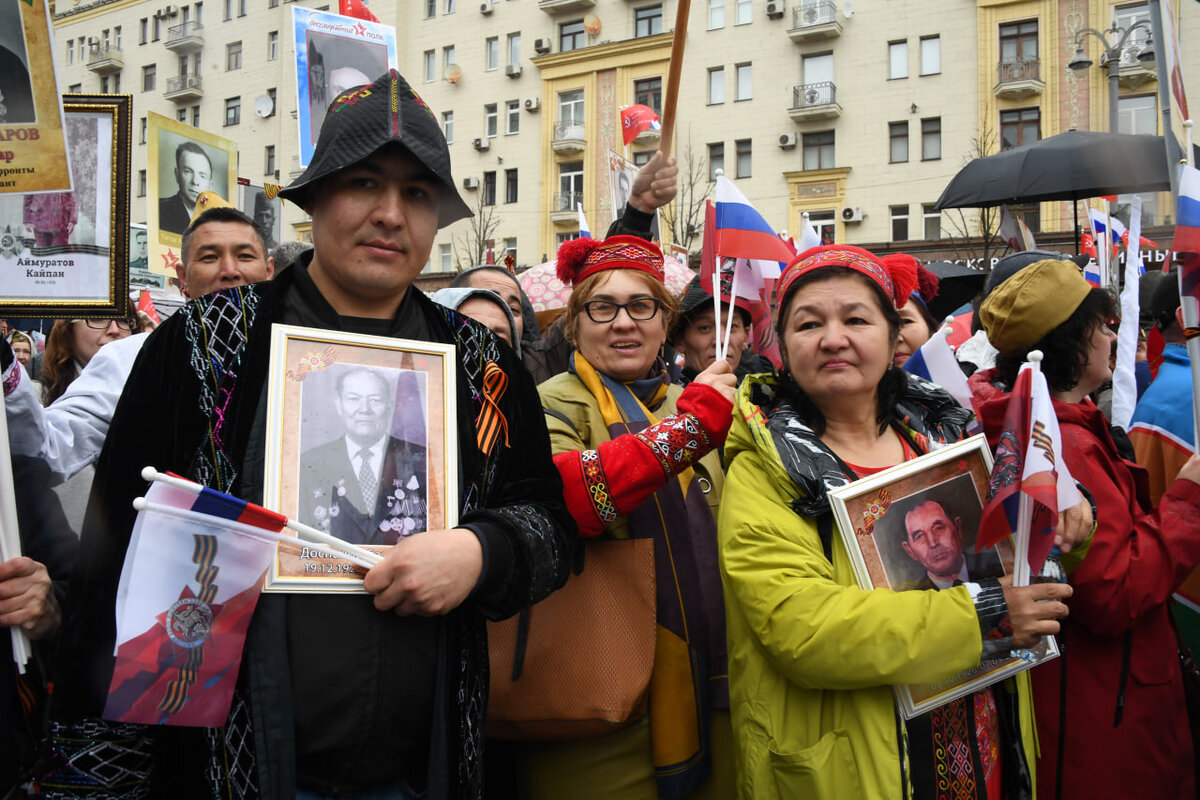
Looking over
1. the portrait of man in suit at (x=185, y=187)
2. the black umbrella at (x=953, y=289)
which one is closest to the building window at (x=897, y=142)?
the black umbrella at (x=953, y=289)

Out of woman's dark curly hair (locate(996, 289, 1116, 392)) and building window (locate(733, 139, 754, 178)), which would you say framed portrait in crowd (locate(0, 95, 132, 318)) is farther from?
building window (locate(733, 139, 754, 178))

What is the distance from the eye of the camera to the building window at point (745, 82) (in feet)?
102

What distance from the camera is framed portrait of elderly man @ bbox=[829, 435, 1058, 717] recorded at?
2102 mm

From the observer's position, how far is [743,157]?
31.2 metres

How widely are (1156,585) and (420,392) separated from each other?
2054 mm

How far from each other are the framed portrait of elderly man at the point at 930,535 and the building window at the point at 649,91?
106 ft

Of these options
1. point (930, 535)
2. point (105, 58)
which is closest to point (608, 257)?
point (930, 535)

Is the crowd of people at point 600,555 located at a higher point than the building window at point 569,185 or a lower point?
lower

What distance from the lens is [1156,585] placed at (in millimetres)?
2479

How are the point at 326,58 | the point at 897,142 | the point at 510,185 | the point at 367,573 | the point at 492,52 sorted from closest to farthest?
1. the point at 367,573
2. the point at 326,58
3. the point at 897,142
4. the point at 510,185
5. the point at 492,52

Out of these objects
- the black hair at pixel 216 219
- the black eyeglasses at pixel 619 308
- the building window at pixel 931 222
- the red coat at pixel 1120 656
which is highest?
the building window at pixel 931 222

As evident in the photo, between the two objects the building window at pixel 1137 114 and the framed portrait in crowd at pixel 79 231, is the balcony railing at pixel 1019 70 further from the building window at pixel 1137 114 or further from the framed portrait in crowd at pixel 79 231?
the framed portrait in crowd at pixel 79 231

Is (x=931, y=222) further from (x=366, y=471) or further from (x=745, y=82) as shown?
(x=366, y=471)

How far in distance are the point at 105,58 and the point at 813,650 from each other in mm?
52722
